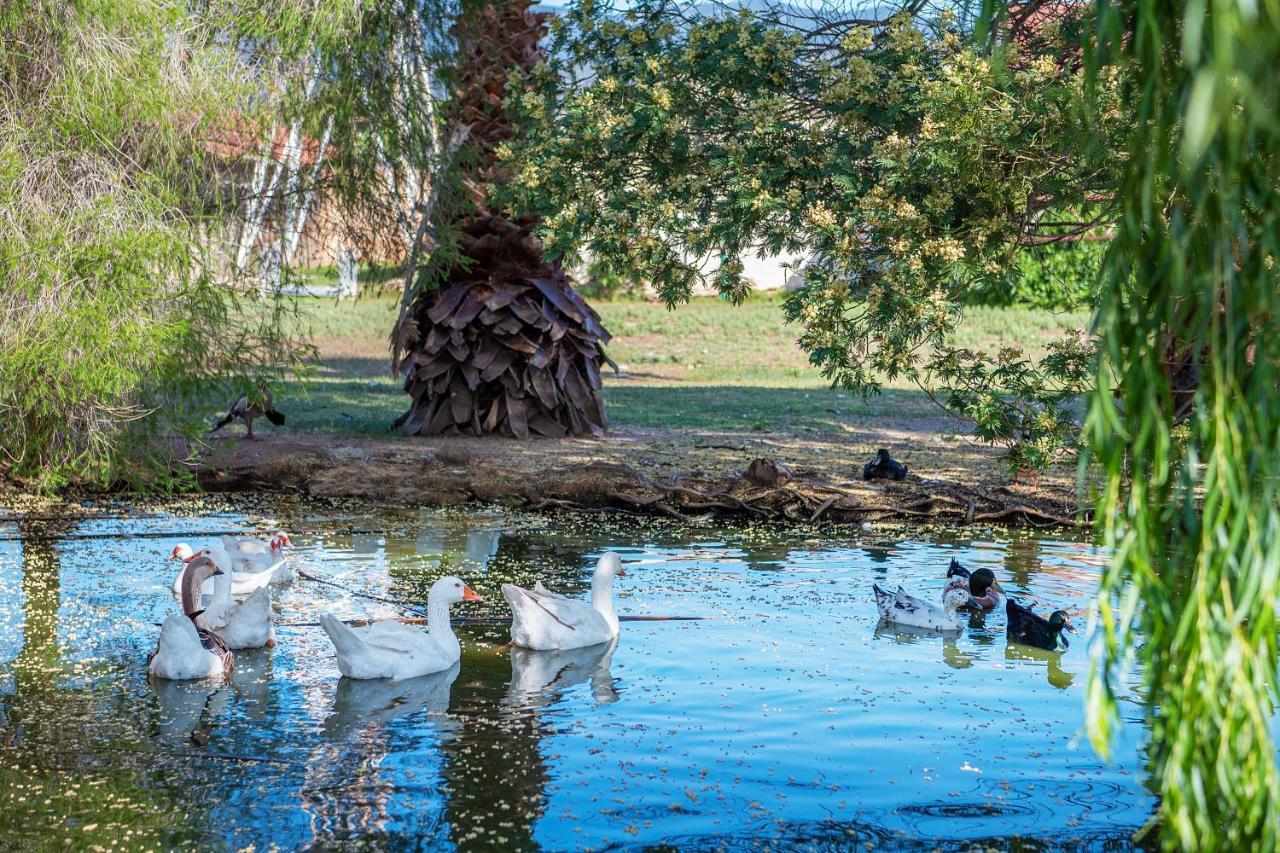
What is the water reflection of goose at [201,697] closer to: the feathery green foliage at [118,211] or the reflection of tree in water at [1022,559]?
the feathery green foliage at [118,211]

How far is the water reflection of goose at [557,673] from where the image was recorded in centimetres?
736

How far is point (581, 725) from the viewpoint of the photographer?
22.1 ft

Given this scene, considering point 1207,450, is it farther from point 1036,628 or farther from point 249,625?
point 249,625

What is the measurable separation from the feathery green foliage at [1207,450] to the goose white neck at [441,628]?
15.6 feet

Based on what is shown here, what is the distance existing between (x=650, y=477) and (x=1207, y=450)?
990cm

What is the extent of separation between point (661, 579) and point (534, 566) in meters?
1.03

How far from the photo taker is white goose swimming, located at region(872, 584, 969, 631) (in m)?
8.51

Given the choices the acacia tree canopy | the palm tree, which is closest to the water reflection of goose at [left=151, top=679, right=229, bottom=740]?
the acacia tree canopy

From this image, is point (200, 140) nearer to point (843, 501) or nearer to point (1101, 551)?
point (843, 501)

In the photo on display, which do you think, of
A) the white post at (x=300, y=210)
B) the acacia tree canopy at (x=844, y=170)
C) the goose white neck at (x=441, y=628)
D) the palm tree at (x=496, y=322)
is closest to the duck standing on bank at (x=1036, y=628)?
the acacia tree canopy at (x=844, y=170)

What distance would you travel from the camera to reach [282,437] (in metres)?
16.2

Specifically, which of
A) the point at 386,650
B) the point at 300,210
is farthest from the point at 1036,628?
the point at 300,210

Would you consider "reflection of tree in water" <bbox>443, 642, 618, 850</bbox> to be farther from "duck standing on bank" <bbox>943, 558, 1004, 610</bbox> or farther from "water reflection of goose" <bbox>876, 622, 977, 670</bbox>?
"duck standing on bank" <bbox>943, 558, 1004, 610</bbox>

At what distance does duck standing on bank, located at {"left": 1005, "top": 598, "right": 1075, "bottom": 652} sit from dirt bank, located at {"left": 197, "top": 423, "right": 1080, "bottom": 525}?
361cm
